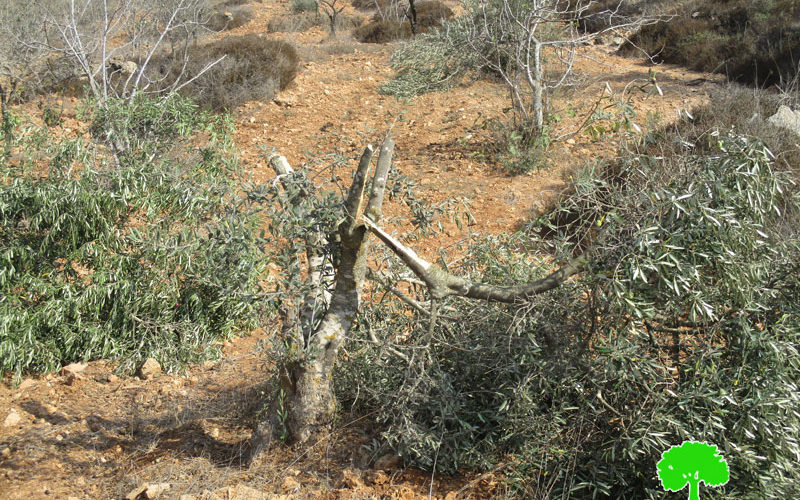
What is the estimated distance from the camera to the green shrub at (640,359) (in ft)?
8.71

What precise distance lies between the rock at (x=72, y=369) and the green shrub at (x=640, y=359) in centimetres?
273

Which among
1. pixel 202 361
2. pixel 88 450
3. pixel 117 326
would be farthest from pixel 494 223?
pixel 88 450

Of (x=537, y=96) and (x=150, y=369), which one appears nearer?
(x=150, y=369)

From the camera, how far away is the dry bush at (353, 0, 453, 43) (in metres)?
16.4

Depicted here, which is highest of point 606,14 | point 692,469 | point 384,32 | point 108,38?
point 108,38

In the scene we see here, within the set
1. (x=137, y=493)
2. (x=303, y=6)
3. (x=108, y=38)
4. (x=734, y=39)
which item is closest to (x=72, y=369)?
(x=137, y=493)

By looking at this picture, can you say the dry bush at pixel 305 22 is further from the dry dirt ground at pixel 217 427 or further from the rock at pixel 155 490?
the rock at pixel 155 490

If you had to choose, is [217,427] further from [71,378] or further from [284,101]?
[284,101]

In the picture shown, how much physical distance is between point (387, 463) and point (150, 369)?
8.08 feet

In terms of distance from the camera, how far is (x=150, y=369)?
5.00 meters

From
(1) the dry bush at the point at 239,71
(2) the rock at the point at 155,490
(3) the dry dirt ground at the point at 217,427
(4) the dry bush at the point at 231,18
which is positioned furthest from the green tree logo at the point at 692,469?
(4) the dry bush at the point at 231,18

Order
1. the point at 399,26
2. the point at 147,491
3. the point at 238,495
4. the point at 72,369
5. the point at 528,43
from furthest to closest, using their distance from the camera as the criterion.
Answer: the point at 399,26, the point at 528,43, the point at 72,369, the point at 147,491, the point at 238,495

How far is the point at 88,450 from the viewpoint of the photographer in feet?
12.9

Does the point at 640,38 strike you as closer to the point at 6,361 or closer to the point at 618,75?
the point at 618,75
